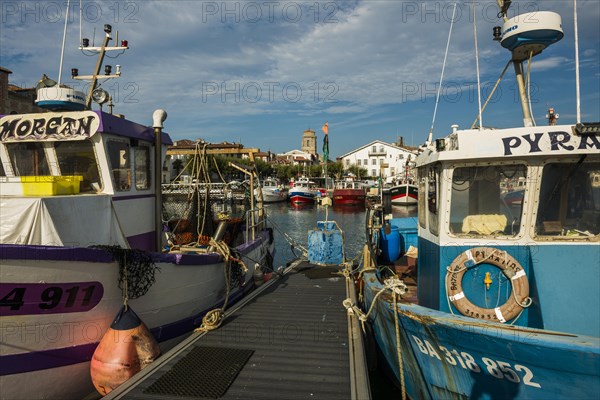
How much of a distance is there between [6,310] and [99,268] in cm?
114

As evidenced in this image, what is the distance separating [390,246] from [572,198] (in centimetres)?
656

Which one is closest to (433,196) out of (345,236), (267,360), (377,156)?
(267,360)

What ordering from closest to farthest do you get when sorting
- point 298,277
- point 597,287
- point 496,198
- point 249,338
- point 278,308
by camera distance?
point 597,287, point 496,198, point 249,338, point 278,308, point 298,277

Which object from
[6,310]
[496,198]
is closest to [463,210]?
[496,198]

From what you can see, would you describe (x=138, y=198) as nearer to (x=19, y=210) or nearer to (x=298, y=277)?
(x=19, y=210)

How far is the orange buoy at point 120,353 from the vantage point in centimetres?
548

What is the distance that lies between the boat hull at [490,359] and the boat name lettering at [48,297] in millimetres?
4208

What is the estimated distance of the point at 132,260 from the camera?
602 centimetres

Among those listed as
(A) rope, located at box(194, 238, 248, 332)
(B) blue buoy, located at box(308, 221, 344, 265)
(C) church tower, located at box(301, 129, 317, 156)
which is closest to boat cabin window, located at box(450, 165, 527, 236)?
(A) rope, located at box(194, 238, 248, 332)

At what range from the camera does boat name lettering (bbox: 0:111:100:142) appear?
6805mm

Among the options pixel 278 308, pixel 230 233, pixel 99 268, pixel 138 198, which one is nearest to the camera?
pixel 99 268

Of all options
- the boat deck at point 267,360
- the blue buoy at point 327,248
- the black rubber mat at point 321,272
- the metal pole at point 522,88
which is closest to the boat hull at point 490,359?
the boat deck at point 267,360

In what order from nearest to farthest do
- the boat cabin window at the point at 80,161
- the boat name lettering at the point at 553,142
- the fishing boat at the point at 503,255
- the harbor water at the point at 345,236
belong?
the fishing boat at the point at 503,255, the boat name lettering at the point at 553,142, the boat cabin window at the point at 80,161, the harbor water at the point at 345,236

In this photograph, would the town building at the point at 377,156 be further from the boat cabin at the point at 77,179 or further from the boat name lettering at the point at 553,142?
the boat name lettering at the point at 553,142
